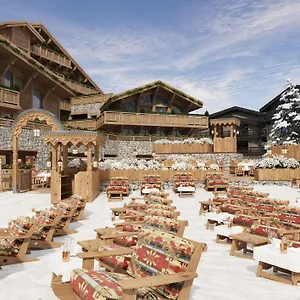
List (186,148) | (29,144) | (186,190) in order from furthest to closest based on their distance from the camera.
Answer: (186,148) → (29,144) → (186,190)

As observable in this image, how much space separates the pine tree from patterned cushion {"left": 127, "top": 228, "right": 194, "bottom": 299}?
115 ft

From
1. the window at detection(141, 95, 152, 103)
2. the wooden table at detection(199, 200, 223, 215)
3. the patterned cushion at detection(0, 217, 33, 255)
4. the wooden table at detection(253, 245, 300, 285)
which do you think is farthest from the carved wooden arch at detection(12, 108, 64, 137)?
the window at detection(141, 95, 152, 103)

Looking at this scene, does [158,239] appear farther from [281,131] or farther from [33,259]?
[281,131]

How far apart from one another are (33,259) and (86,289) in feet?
11.0

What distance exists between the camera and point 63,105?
134 feet

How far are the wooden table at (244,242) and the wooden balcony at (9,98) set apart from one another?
20604 mm

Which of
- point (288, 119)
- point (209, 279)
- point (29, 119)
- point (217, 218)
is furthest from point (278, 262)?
point (288, 119)

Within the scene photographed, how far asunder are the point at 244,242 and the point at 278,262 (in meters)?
1.53

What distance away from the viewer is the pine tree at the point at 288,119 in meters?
36.2

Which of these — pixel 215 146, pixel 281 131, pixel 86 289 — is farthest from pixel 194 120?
pixel 86 289

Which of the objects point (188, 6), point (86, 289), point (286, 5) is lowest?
point (86, 289)

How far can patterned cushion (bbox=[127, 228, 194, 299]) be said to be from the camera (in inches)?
137

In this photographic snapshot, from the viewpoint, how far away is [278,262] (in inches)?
210

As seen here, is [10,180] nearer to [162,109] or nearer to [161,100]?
[162,109]
